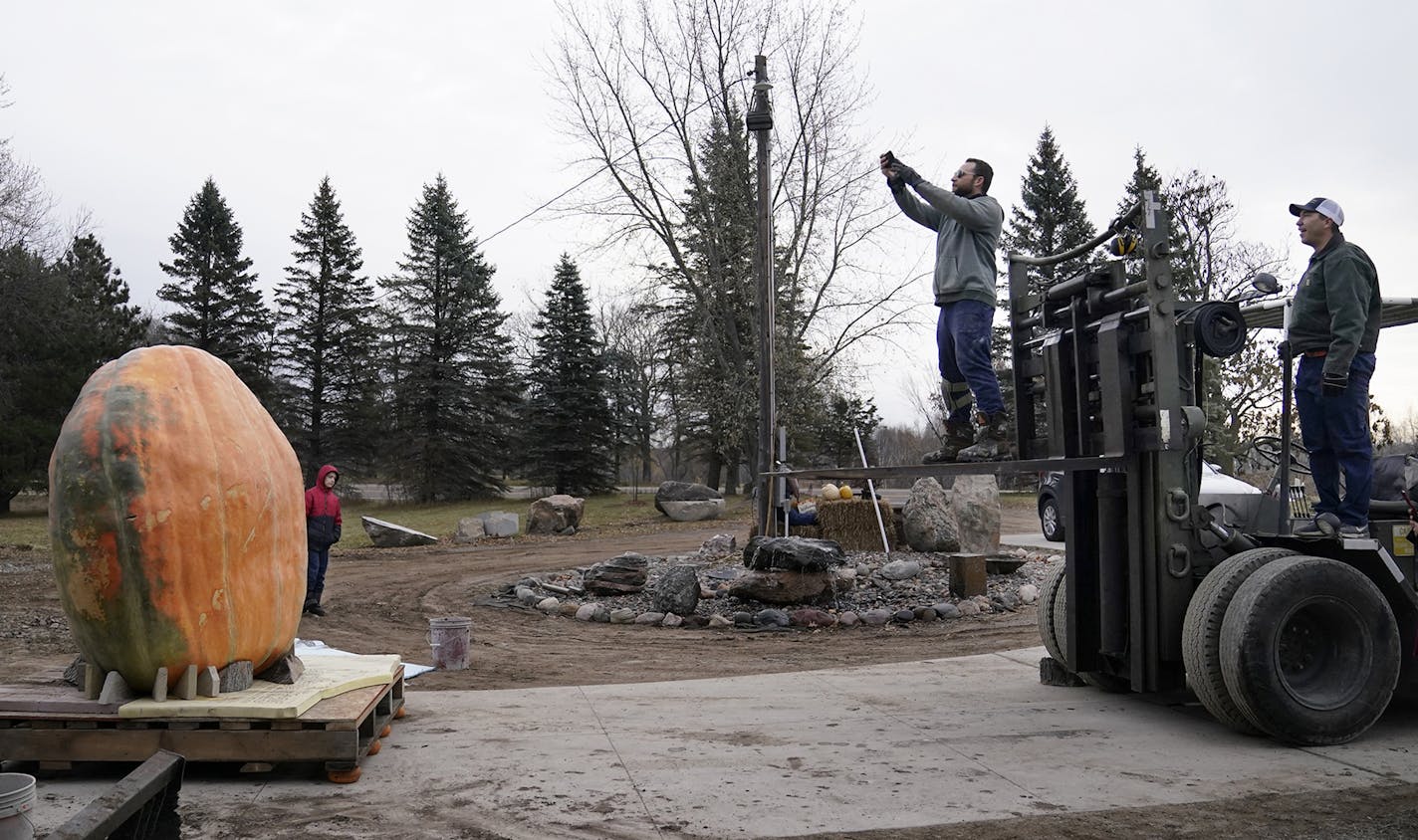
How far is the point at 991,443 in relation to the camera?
21.0 ft

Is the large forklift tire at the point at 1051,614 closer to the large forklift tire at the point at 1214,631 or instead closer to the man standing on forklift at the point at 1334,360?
the large forklift tire at the point at 1214,631

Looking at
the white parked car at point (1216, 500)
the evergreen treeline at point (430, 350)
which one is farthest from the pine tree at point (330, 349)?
the white parked car at point (1216, 500)

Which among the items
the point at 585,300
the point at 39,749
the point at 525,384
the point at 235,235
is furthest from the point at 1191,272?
the point at 235,235

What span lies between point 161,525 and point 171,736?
3.23 ft

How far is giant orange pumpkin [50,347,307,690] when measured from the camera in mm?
4898

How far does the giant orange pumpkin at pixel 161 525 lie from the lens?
4.90 m

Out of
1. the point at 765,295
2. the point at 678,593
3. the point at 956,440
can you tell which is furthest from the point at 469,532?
the point at 956,440

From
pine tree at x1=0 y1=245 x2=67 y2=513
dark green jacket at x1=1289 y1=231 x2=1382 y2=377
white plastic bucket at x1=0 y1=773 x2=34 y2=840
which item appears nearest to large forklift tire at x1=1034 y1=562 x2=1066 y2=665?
dark green jacket at x1=1289 y1=231 x2=1382 y2=377

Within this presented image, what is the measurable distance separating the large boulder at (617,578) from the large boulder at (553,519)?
11382 mm

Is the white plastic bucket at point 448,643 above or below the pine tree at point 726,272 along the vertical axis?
below

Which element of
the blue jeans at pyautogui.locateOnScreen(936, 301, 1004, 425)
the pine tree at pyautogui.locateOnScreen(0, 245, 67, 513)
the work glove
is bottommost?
the blue jeans at pyautogui.locateOnScreen(936, 301, 1004, 425)

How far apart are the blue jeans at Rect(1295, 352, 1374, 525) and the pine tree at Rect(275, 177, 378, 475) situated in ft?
139

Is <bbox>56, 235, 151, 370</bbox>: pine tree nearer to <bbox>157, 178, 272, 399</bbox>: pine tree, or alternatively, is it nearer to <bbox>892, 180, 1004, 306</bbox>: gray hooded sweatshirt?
<bbox>157, 178, 272, 399</bbox>: pine tree

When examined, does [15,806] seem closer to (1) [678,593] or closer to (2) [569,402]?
(1) [678,593]
